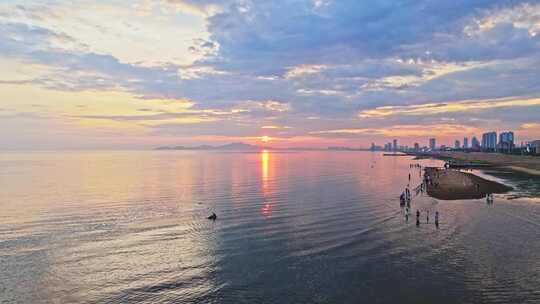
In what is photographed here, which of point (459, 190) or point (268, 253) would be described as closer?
point (268, 253)

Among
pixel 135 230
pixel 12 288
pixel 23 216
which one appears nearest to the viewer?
pixel 12 288

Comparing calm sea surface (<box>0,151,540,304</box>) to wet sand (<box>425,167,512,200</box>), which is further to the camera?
wet sand (<box>425,167,512,200</box>)

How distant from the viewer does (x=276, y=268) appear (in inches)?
1257

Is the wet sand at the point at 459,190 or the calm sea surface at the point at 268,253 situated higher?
the wet sand at the point at 459,190

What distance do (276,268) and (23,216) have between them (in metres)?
40.0

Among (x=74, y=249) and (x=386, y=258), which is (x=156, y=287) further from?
(x=386, y=258)

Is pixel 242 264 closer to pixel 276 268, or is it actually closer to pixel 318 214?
pixel 276 268

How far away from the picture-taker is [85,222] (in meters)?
49.9

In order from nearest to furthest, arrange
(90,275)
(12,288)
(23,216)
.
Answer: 1. (12,288)
2. (90,275)
3. (23,216)

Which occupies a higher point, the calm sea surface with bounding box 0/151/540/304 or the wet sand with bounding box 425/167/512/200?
the wet sand with bounding box 425/167/512/200

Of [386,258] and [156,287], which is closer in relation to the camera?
[156,287]

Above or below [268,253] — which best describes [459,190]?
above

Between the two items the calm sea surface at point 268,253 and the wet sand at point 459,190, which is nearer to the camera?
the calm sea surface at point 268,253

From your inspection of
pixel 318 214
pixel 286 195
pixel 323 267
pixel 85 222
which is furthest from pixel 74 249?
pixel 286 195
